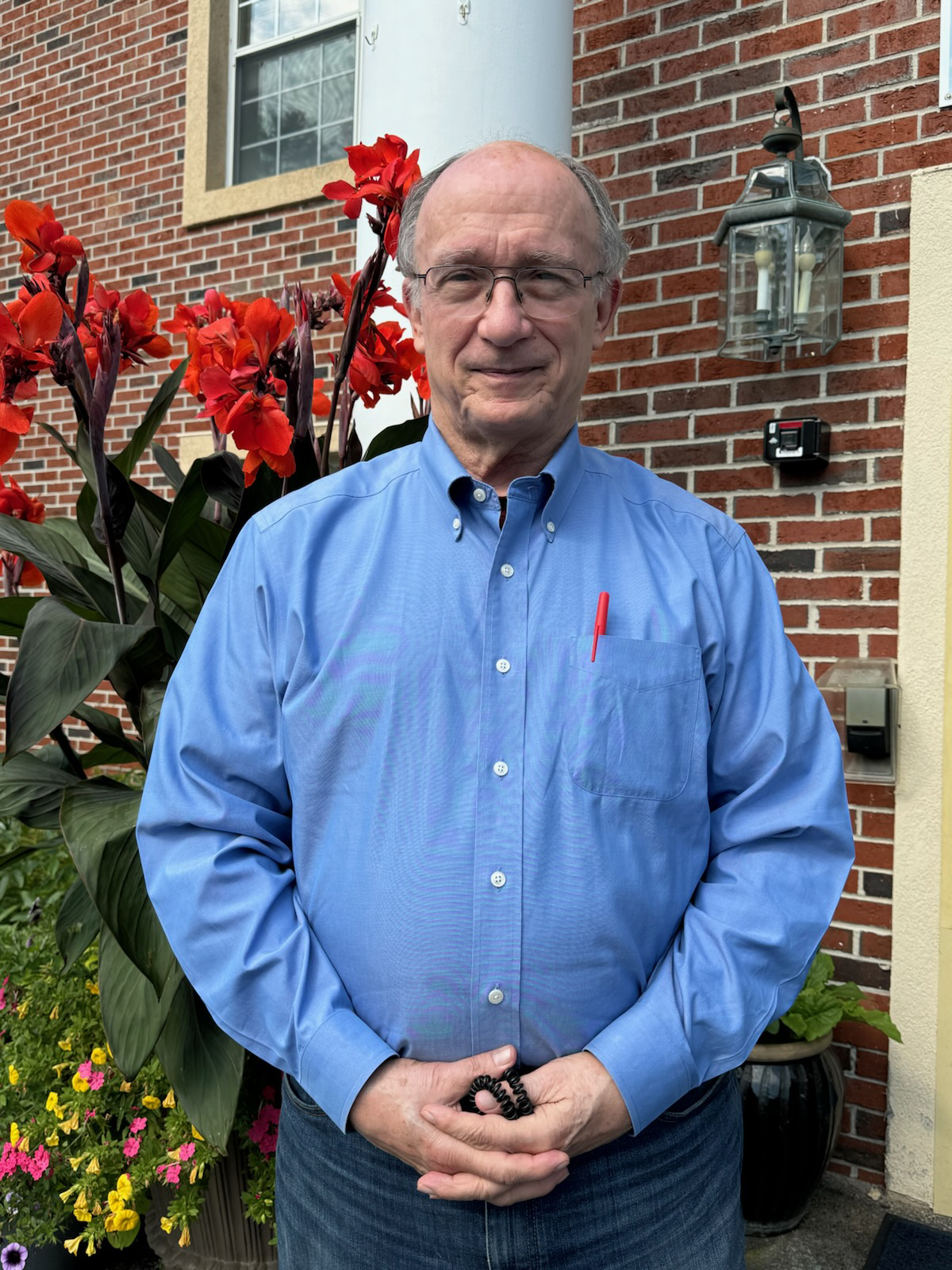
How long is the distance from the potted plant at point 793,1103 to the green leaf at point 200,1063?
4.46 ft

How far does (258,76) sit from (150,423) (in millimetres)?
3607

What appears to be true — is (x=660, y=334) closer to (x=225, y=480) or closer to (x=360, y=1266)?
(x=225, y=480)

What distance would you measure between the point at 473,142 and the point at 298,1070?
7.31ft

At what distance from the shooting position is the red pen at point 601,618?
128cm

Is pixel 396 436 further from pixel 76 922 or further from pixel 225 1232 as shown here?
pixel 225 1232

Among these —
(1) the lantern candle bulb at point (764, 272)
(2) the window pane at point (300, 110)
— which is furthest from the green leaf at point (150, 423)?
(2) the window pane at point (300, 110)

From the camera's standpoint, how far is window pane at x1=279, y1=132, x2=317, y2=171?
189 inches

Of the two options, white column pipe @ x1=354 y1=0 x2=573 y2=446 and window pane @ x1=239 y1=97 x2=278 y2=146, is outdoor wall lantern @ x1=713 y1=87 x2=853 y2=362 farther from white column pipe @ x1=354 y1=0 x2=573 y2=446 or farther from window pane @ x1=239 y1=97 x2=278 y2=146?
window pane @ x1=239 y1=97 x2=278 y2=146

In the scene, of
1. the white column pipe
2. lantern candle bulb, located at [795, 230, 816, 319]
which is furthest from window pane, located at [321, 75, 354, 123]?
lantern candle bulb, located at [795, 230, 816, 319]

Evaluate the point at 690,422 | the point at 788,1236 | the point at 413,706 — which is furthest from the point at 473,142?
the point at 788,1236

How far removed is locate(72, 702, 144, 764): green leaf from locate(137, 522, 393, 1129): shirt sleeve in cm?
82

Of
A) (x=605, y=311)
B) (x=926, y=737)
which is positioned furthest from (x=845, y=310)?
(x=605, y=311)

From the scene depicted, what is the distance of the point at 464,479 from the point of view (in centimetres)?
136

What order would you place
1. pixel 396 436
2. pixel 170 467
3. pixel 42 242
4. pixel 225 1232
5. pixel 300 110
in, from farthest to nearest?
1. pixel 300 110
2. pixel 170 467
3. pixel 225 1232
4. pixel 396 436
5. pixel 42 242
